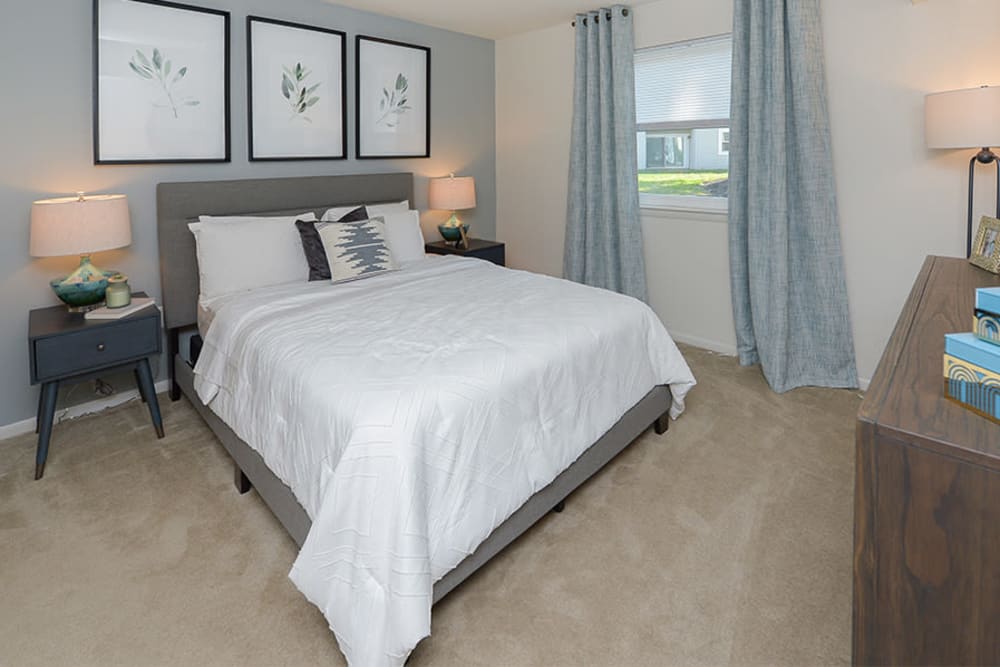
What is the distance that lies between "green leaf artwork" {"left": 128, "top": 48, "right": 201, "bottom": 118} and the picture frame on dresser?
3689 mm

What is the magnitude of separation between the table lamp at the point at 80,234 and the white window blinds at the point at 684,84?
3.28 metres

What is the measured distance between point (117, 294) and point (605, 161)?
3070 mm

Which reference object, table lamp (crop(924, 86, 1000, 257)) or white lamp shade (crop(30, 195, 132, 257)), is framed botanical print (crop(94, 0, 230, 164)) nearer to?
white lamp shade (crop(30, 195, 132, 257))

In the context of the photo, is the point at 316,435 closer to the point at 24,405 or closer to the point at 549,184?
the point at 24,405

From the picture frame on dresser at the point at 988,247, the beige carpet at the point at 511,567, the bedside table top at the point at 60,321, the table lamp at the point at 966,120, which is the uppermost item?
the table lamp at the point at 966,120

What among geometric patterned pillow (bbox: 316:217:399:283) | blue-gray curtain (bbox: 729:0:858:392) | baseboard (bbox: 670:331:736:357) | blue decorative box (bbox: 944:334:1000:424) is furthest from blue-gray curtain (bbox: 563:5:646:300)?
blue decorative box (bbox: 944:334:1000:424)

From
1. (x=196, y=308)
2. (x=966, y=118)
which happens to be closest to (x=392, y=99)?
(x=196, y=308)

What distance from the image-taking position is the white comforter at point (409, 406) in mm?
1462

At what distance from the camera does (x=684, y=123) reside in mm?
3910

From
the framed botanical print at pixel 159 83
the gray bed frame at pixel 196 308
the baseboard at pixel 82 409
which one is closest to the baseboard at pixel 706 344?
the gray bed frame at pixel 196 308

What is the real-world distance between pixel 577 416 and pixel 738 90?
7.88 ft

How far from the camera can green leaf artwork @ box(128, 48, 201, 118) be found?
2.94 meters

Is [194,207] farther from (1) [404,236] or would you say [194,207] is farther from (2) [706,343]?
(2) [706,343]

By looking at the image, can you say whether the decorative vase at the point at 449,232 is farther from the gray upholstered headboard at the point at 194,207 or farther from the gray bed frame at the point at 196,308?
the gray upholstered headboard at the point at 194,207
